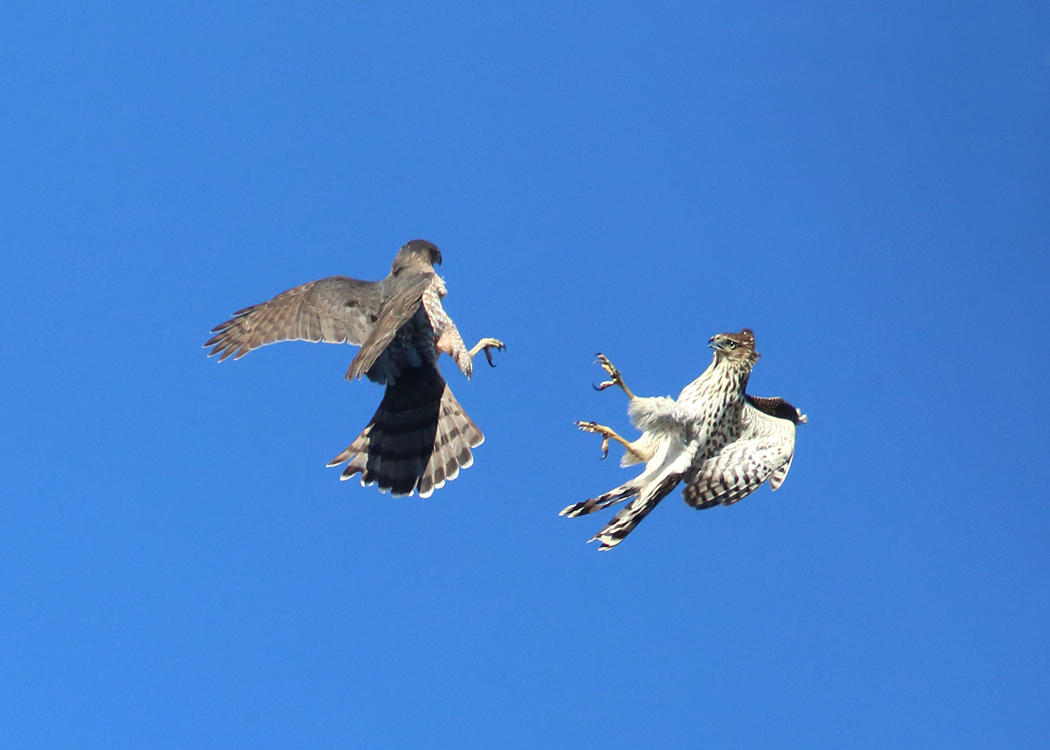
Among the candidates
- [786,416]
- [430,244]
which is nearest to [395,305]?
[430,244]

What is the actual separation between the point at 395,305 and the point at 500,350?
0.84 meters

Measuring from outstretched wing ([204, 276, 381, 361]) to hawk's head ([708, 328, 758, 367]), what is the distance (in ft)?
7.05

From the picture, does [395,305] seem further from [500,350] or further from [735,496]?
[735,496]

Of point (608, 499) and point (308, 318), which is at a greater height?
point (308, 318)

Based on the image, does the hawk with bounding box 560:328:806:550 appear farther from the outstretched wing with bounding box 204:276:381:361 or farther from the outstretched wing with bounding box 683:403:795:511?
the outstretched wing with bounding box 204:276:381:361

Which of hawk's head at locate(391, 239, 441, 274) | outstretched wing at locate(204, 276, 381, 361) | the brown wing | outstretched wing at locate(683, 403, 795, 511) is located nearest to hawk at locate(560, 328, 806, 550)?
outstretched wing at locate(683, 403, 795, 511)

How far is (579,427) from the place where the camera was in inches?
285

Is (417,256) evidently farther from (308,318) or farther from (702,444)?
(702,444)

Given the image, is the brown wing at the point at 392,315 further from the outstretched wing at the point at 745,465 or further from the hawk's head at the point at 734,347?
the outstretched wing at the point at 745,465

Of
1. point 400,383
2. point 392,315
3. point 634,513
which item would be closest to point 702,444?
point 634,513

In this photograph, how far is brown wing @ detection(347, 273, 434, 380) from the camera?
23.4ft

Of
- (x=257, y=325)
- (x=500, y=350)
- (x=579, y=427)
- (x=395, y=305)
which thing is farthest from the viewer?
(x=257, y=325)

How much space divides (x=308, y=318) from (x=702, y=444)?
2770 mm

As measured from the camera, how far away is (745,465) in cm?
756
